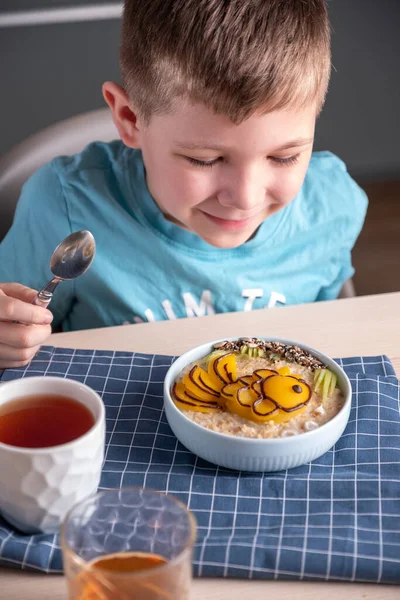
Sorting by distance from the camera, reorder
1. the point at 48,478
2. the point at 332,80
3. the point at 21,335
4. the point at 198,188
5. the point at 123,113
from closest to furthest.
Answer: the point at 48,478 → the point at 21,335 → the point at 198,188 → the point at 123,113 → the point at 332,80

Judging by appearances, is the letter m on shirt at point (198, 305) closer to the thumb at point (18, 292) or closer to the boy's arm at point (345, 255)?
the boy's arm at point (345, 255)

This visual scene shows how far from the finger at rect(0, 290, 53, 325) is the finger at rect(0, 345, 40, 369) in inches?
1.4

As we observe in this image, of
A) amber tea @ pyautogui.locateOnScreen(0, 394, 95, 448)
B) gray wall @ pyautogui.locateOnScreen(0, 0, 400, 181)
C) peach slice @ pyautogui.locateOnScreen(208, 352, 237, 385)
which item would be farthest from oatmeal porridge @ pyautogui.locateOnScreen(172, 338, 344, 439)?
gray wall @ pyautogui.locateOnScreen(0, 0, 400, 181)

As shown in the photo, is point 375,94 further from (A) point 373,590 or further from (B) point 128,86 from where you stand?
(A) point 373,590

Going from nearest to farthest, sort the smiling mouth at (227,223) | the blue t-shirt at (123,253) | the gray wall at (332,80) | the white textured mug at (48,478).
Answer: the white textured mug at (48,478) < the smiling mouth at (227,223) < the blue t-shirt at (123,253) < the gray wall at (332,80)

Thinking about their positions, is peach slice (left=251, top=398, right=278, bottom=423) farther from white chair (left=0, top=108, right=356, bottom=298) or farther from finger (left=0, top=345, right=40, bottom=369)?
white chair (left=0, top=108, right=356, bottom=298)

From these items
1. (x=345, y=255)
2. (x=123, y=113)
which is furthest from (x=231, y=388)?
(x=345, y=255)

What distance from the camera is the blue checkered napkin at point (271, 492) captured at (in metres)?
0.64

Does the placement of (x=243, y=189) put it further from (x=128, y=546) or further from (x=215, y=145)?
(x=128, y=546)

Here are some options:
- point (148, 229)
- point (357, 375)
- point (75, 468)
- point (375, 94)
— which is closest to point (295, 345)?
point (357, 375)

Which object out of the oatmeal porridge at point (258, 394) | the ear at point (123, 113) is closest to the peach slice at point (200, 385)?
the oatmeal porridge at point (258, 394)

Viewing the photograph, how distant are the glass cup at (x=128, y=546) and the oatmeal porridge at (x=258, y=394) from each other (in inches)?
6.6

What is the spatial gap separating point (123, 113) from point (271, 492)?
639 mm

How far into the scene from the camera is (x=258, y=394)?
30.1 inches
